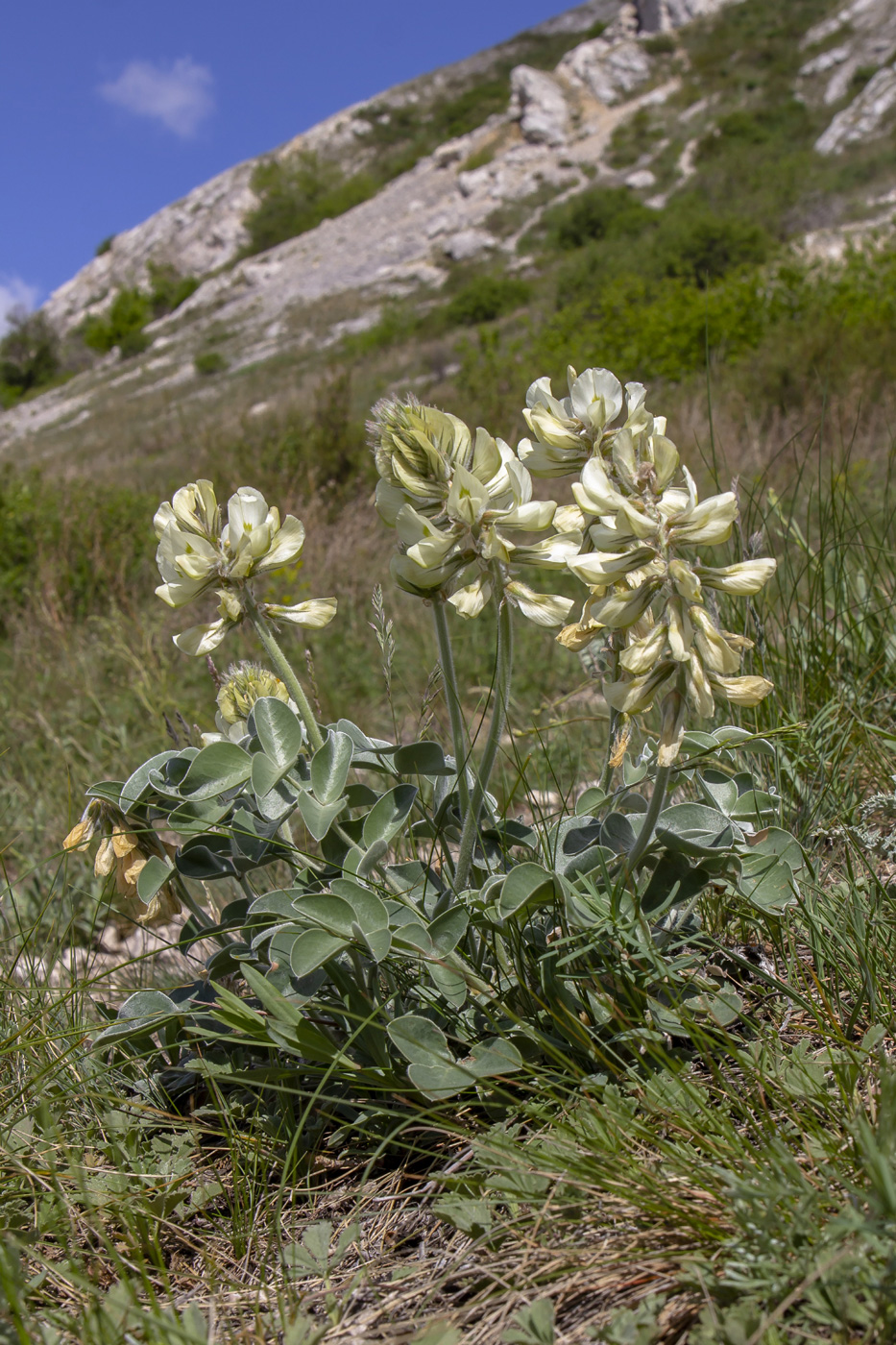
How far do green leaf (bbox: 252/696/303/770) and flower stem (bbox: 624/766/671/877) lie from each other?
Result: 1.72ft

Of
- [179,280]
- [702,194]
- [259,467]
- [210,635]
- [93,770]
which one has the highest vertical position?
[179,280]

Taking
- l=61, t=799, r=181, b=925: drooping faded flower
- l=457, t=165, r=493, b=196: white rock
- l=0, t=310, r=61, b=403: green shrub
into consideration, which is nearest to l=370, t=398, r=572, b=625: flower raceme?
l=61, t=799, r=181, b=925: drooping faded flower

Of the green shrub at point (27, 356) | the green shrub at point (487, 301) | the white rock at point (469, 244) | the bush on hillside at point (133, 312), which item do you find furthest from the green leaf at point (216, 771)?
the green shrub at point (27, 356)

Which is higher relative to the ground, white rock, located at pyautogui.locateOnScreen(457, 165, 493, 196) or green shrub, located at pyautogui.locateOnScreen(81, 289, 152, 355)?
green shrub, located at pyautogui.locateOnScreen(81, 289, 152, 355)

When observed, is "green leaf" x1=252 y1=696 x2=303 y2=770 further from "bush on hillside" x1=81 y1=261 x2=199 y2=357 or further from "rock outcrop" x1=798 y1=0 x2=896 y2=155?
"bush on hillside" x1=81 y1=261 x2=199 y2=357

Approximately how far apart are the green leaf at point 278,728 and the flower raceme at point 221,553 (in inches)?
5.0

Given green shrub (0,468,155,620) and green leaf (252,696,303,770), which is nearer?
green leaf (252,696,303,770)

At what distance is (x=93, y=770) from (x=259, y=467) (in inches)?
160

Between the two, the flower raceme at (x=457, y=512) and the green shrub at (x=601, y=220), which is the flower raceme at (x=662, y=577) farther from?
the green shrub at (x=601, y=220)

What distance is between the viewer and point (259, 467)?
704 cm

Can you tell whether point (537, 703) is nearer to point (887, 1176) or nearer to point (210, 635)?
point (210, 635)

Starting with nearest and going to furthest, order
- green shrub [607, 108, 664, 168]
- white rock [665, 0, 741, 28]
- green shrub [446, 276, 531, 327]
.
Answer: green shrub [446, 276, 531, 327]
green shrub [607, 108, 664, 168]
white rock [665, 0, 741, 28]

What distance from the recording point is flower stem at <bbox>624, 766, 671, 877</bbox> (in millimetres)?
1121

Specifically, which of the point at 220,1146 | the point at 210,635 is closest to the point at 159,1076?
the point at 220,1146
